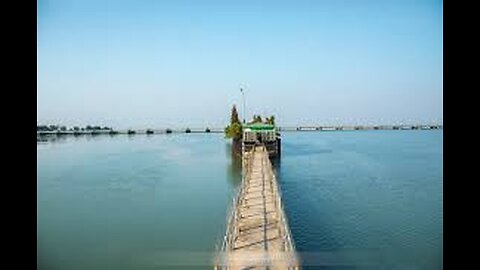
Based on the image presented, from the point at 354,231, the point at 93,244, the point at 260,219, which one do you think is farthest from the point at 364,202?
the point at 93,244

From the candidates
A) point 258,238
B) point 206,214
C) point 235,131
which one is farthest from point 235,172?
point 258,238

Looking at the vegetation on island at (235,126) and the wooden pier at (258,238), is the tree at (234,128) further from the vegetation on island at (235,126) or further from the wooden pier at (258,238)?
the wooden pier at (258,238)

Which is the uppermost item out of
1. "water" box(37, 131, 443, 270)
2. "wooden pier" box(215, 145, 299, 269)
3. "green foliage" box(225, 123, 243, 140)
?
"green foliage" box(225, 123, 243, 140)

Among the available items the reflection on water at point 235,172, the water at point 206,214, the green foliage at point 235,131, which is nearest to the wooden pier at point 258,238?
the water at point 206,214

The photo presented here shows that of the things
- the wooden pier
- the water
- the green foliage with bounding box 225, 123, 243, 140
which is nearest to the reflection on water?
the water

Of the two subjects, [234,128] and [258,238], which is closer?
[258,238]

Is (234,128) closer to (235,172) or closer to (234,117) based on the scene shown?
(234,117)

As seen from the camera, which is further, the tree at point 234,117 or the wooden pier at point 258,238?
the tree at point 234,117

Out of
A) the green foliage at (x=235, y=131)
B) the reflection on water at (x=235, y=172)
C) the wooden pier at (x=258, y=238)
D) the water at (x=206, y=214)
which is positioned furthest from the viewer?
the green foliage at (x=235, y=131)

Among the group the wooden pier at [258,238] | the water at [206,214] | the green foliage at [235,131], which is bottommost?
the water at [206,214]

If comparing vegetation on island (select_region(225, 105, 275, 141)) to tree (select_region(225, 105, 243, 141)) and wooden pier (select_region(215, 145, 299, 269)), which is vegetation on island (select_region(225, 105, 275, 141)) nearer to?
tree (select_region(225, 105, 243, 141))
